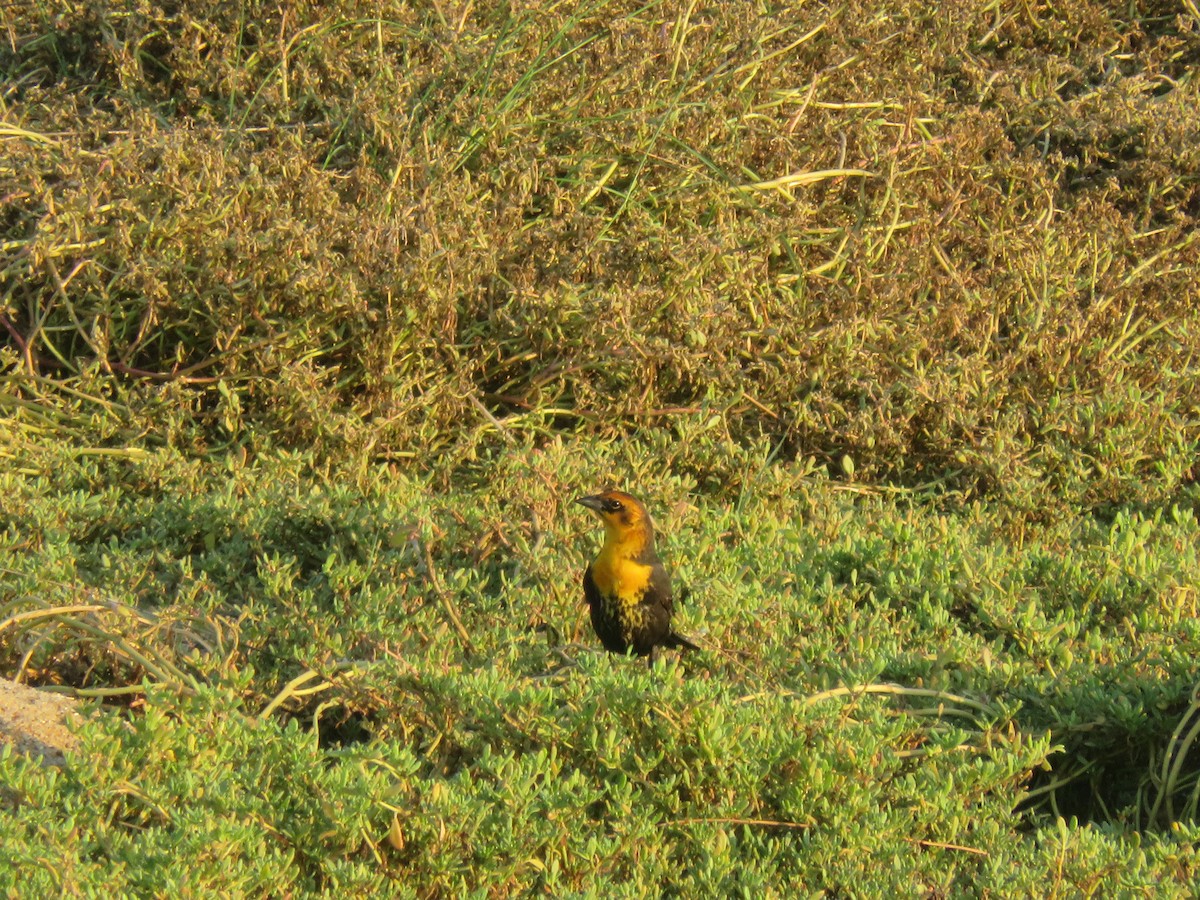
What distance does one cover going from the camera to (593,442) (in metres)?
6.10

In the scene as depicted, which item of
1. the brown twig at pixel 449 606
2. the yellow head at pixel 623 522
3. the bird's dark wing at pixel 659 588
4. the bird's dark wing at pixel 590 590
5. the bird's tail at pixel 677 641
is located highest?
the yellow head at pixel 623 522

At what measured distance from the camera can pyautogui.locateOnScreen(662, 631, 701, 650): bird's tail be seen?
451cm

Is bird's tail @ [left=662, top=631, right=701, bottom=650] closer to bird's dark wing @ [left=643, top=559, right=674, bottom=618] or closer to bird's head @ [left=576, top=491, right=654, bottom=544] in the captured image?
bird's dark wing @ [left=643, top=559, right=674, bottom=618]

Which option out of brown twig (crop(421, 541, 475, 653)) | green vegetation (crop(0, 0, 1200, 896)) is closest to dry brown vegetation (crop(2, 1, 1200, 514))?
green vegetation (crop(0, 0, 1200, 896))

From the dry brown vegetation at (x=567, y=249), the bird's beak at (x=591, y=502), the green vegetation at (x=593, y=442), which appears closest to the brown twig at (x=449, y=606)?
the green vegetation at (x=593, y=442)

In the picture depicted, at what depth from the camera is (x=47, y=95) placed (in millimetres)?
6605

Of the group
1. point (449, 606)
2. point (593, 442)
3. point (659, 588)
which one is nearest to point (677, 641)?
point (659, 588)

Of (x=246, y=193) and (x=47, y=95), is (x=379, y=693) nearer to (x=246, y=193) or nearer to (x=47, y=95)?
(x=246, y=193)

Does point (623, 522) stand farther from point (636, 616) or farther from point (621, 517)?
point (636, 616)

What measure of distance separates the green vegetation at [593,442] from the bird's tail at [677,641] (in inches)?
2.1

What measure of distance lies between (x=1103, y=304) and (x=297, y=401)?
3662mm

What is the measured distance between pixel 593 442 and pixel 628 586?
1712 millimetres

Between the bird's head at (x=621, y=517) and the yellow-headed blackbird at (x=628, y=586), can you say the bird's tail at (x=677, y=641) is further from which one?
the bird's head at (x=621, y=517)

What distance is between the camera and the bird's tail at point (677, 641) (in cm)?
451
